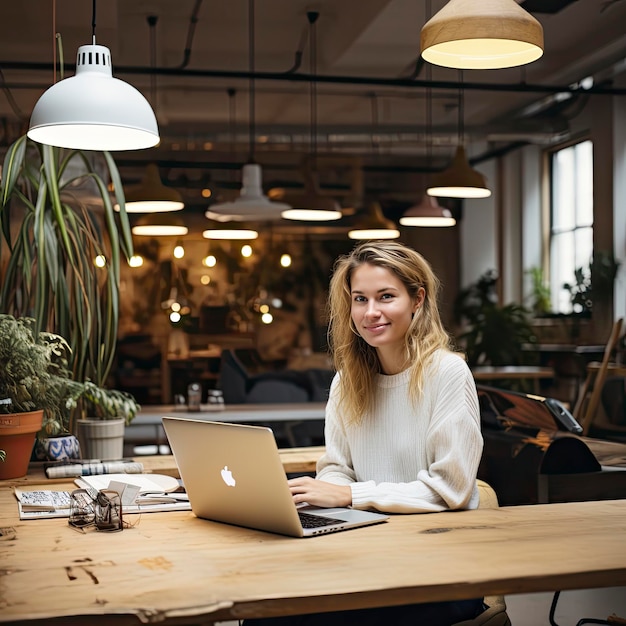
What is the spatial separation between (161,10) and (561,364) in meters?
5.36

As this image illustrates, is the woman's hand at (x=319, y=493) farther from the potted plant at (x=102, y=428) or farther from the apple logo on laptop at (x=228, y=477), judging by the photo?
the potted plant at (x=102, y=428)

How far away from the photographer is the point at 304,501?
235cm

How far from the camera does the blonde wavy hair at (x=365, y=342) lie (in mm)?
2664

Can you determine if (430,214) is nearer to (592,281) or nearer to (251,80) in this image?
(592,281)

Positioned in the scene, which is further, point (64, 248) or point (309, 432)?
point (309, 432)

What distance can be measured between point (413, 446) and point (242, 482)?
0.65 m

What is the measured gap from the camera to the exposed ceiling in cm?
759

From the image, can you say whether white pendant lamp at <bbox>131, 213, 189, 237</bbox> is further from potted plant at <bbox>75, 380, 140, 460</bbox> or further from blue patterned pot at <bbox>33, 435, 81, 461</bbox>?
blue patterned pot at <bbox>33, 435, 81, 461</bbox>

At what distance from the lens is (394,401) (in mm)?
2678

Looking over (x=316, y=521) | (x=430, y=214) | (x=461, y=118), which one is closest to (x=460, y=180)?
(x=430, y=214)

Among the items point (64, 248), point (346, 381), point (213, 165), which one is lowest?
point (346, 381)

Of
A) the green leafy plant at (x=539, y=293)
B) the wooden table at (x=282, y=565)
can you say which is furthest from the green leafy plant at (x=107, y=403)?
the green leafy plant at (x=539, y=293)

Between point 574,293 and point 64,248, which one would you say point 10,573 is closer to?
point 64,248

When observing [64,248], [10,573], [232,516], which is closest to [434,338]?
[232,516]
